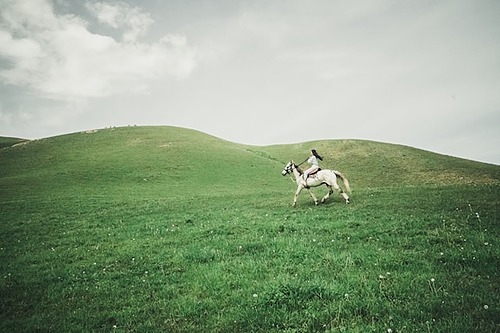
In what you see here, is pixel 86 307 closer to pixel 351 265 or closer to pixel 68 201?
pixel 351 265

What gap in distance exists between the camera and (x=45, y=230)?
1914cm

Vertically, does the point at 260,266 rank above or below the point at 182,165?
below

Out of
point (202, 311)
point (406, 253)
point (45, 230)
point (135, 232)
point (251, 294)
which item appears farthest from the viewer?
point (45, 230)

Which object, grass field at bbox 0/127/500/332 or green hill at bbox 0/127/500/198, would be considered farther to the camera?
green hill at bbox 0/127/500/198

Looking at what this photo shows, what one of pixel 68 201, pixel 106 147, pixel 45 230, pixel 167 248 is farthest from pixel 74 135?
pixel 167 248

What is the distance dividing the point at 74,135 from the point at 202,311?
261ft

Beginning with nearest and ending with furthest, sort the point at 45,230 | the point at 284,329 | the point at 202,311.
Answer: the point at 284,329
the point at 202,311
the point at 45,230

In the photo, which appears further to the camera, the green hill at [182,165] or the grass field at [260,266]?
the green hill at [182,165]

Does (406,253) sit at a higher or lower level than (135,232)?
higher

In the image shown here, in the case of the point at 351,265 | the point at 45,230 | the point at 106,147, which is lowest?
the point at 45,230

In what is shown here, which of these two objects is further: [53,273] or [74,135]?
[74,135]

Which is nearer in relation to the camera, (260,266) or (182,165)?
(260,266)

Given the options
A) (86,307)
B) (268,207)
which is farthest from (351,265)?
(268,207)

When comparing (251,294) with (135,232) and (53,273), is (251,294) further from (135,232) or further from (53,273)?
(135,232)
